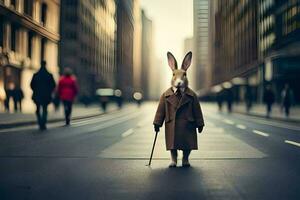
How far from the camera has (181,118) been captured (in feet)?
20.6

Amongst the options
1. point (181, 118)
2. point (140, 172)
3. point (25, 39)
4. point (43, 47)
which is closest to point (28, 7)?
point (25, 39)

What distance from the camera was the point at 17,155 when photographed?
7.56m

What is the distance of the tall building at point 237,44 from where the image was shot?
62.5 metres

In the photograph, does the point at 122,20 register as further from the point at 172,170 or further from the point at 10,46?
the point at 172,170

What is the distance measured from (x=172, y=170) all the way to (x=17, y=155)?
3.11m

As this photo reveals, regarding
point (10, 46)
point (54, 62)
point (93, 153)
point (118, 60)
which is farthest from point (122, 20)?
point (93, 153)

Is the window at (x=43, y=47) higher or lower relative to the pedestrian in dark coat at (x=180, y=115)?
higher

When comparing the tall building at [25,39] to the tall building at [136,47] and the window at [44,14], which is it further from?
the tall building at [136,47]

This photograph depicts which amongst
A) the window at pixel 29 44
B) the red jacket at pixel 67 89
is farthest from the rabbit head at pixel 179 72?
the window at pixel 29 44

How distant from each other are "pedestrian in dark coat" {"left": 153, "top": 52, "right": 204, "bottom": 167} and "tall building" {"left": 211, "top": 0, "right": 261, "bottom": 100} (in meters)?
43.5

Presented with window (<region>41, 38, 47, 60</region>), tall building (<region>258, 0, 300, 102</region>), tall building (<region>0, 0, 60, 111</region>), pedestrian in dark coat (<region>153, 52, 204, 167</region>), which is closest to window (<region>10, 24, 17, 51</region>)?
tall building (<region>0, 0, 60, 111</region>)

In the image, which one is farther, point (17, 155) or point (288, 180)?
point (17, 155)

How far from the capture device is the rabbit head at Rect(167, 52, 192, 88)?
6.21 meters

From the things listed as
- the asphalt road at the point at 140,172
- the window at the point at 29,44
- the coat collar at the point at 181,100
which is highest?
the window at the point at 29,44
